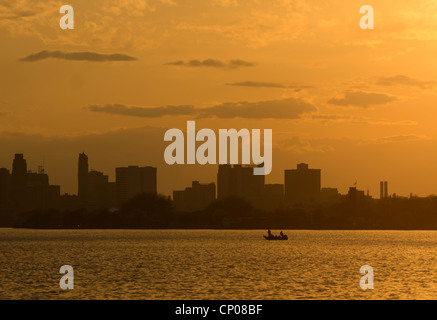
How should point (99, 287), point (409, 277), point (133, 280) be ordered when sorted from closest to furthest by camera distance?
point (99, 287), point (133, 280), point (409, 277)

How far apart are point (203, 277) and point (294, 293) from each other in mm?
21519

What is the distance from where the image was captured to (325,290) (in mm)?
80688

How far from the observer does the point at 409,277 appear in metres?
101
